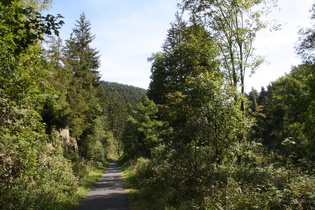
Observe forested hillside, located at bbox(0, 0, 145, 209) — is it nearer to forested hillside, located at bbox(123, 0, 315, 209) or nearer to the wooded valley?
the wooded valley

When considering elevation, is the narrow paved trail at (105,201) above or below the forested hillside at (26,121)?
below

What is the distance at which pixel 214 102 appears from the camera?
26.4ft

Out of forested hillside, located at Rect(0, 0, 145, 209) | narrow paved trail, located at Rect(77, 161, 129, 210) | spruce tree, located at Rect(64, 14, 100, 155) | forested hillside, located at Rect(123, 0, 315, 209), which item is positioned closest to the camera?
forested hillside, located at Rect(0, 0, 145, 209)

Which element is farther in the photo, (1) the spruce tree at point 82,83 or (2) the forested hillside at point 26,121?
(1) the spruce tree at point 82,83

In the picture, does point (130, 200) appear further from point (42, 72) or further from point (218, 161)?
point (42, 72)

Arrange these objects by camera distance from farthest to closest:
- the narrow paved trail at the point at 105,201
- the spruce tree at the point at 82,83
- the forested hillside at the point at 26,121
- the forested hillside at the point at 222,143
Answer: the spruce tree at the point at 82,83
the narrow paved trail at the point at 105,201
the forested hillside at the point at 222,143
the forested hillside at the point at 26,121

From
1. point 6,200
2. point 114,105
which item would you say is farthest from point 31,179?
point 114,105

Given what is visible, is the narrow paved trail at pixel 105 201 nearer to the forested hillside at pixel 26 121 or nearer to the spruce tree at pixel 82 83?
the forested hillside at pixel 26 121

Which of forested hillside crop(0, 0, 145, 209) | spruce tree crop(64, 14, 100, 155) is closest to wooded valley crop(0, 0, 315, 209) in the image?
forested hillside crop(0, 0, 145, 209)

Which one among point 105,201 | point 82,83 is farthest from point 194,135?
point 82,83

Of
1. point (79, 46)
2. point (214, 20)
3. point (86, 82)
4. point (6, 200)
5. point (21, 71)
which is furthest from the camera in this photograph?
point (79, 46)

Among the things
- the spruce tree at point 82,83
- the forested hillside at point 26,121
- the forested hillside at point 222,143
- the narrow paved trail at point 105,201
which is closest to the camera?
the forested hillside at point 26,121

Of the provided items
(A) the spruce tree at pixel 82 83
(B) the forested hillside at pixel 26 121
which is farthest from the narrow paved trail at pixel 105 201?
(A) the spruce tree at pixel 82 83

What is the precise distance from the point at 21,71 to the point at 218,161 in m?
7.78
